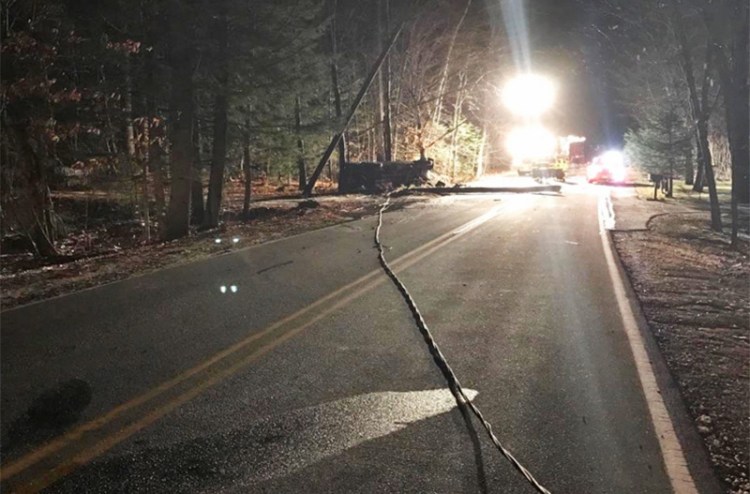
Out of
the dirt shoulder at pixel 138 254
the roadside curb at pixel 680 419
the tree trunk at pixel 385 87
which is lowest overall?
the roadside curb at pixel 680 419

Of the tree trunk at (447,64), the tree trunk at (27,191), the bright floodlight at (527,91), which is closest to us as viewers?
the tree trunk at (27,191)

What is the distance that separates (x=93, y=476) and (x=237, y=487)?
914mm

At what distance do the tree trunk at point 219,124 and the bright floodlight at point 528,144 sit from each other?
138 ft

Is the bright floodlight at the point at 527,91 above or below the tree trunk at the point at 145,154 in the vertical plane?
above

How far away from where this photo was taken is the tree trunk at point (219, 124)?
1662 centimetres

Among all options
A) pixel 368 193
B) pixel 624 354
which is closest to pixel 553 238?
pixel 624 354

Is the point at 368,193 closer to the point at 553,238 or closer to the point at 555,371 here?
the point at 553,238

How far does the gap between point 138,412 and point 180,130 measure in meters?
12.6

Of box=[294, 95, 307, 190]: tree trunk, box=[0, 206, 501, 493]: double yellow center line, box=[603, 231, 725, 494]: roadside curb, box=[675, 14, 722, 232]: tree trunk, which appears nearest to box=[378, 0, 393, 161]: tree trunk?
box=[294, 95, 307, 190]: tree trunk

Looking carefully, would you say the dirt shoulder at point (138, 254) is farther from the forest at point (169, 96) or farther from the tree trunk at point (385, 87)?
the tree trunk at point (385, 87)

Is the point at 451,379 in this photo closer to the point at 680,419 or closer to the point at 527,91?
the point at 680,419

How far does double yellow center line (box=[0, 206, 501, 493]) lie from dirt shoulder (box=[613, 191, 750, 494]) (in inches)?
152

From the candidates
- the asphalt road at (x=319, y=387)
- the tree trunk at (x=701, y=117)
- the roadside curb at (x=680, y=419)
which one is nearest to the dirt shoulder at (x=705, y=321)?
the roadside curb at (x=680, y=419)

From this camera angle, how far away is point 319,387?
5.16 metres
